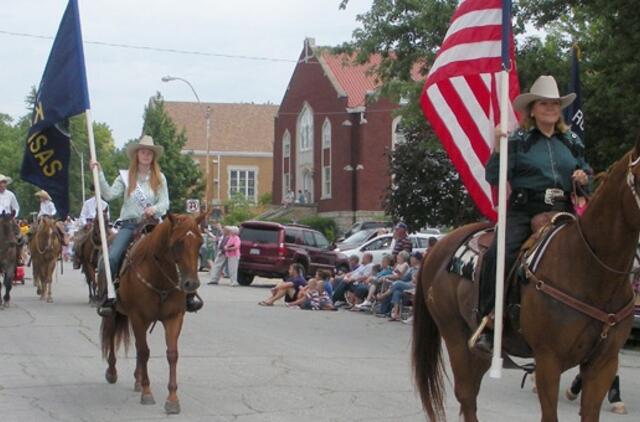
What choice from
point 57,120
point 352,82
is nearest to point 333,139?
point 352,82

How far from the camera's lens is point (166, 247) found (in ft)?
32.1

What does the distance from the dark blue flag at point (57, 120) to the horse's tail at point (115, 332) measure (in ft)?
4.63

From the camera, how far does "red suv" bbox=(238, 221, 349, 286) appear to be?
107 ft

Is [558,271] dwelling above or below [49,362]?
above

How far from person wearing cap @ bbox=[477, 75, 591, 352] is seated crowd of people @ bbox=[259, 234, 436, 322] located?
13145 mm

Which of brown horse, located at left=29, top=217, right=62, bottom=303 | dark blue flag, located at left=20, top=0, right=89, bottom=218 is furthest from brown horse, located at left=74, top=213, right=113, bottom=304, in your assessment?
dark blue flag, located at left=20, top=0, right=89, bottom=218

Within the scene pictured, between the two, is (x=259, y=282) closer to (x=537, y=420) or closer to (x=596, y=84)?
(x=596, y=84)

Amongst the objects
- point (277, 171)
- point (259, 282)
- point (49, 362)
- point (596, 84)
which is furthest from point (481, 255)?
point (277, 171)

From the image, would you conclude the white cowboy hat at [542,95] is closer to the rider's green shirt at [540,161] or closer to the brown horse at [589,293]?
the rider's green shirt at [540,161]

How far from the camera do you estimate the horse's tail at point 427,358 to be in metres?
8.12

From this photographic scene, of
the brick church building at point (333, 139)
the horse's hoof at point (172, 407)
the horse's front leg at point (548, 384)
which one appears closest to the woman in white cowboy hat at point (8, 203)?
the horse's hoof at point (172, 407)

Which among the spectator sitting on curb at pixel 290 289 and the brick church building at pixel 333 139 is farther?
the brick church building at pixel 333 139

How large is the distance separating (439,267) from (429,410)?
3.64 ft

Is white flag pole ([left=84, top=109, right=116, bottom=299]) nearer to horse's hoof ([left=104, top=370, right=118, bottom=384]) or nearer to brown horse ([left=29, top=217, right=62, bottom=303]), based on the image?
horse's hoof ([left=104, top=370, right=118, bottom=384])
